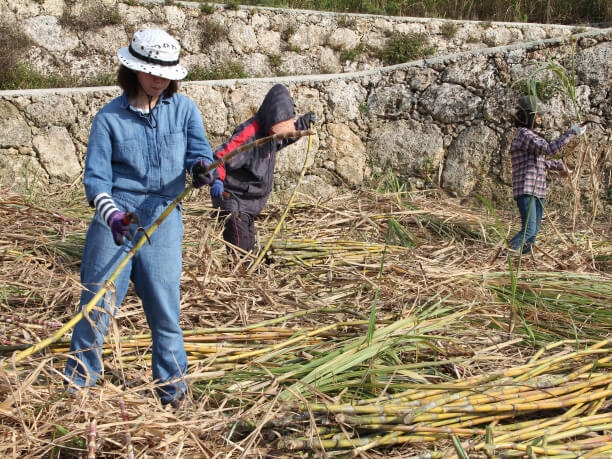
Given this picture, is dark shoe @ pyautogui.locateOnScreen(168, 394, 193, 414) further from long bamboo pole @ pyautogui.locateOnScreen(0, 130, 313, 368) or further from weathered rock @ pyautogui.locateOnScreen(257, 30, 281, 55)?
weathered rock @ pyautogui.locateOnScreen(257, 30, 281, 55)

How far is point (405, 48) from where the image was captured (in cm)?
704

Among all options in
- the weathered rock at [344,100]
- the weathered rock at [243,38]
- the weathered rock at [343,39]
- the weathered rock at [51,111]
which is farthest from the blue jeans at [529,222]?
the weathered rock at [51,111]

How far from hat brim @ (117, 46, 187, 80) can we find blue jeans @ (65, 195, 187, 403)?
485mm

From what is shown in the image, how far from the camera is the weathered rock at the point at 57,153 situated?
212 inches

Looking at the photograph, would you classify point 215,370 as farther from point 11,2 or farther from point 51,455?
point 11,2

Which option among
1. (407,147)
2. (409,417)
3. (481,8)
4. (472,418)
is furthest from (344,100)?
(409,417)

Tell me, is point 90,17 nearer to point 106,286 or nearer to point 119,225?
point 119,225

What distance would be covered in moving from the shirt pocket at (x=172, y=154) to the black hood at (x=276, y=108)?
45.0 inches

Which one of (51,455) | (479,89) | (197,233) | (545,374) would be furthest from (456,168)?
(51,455)

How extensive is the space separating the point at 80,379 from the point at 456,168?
15.4 ft

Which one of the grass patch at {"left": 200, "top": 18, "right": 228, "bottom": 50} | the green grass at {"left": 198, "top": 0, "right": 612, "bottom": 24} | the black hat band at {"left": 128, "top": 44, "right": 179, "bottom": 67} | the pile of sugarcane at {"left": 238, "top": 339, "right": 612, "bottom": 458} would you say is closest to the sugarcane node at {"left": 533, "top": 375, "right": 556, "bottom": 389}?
the pile of sugarcane at {"left": 238, "top": 339, "right": 612, "bottom": 458}

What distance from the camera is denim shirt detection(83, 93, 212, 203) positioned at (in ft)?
6.93

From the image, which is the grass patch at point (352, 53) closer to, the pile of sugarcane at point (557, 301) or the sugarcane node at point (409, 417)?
the pile of sugarcane at point (557, 301)

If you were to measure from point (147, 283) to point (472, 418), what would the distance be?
1326 mm
